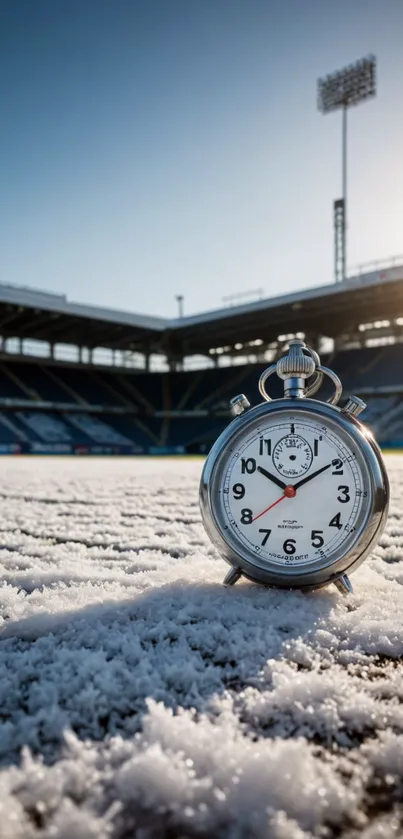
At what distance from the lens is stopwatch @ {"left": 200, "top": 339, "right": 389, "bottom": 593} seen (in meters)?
1.21

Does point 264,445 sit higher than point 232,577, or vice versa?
point 264,445

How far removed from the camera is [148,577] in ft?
4.46

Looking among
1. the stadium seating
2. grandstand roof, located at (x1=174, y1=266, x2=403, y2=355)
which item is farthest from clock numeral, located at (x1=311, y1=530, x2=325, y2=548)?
the stadium seating

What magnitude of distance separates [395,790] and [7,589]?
92cm

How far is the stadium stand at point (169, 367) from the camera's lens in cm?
2086

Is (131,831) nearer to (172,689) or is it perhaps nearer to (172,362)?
(172,689)

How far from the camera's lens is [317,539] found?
1.22 metres

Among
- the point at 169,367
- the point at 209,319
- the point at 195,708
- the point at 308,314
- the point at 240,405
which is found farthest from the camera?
the point at 169,367

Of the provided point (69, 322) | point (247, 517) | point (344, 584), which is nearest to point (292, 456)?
point (247, 517)

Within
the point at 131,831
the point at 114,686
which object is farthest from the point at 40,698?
the point at 131,831

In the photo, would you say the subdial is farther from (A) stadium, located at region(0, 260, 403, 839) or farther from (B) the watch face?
(A) stadium, located at region(0, 260, 403, 839)

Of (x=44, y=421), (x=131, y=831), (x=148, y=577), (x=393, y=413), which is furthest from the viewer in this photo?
(x=44, y=421)

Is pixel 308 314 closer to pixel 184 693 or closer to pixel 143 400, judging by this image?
pixel 143 400

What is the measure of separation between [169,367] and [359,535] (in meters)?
26.6
